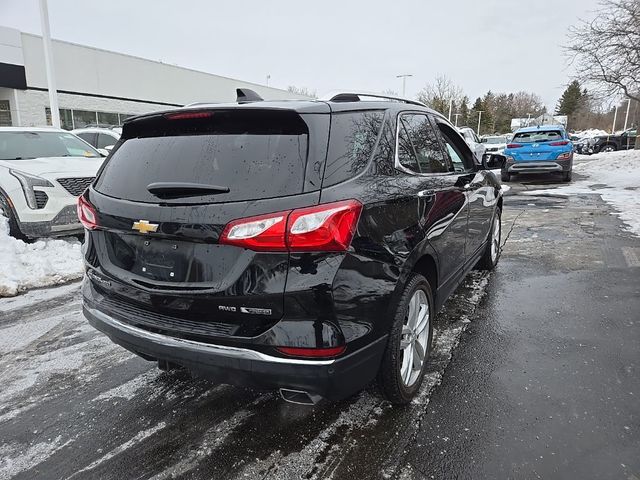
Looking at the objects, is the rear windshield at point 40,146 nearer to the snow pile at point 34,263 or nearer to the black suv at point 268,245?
the snow pile at point 34,263

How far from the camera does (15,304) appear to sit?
4727 mm

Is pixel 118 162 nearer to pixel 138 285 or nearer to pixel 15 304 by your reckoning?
pixel 138 285

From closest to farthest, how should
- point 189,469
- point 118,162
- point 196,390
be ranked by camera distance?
point 189,469, point 118,162, point 196,390

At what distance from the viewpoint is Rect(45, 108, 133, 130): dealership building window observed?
23.8 meters

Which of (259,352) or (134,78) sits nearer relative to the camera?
(259,352)

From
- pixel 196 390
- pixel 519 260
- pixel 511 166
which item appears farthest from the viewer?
pixel 511 166

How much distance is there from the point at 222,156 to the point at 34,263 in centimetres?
454

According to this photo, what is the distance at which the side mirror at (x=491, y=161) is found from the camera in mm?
4959

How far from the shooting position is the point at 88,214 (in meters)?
2.71

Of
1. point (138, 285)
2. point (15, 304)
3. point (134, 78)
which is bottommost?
point (15, 304)

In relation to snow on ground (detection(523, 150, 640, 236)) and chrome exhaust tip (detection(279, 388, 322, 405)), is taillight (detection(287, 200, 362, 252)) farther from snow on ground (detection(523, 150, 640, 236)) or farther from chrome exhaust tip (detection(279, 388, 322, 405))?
snow on ground (detection(523, 150, 640, 236))

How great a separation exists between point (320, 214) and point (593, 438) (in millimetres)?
1964

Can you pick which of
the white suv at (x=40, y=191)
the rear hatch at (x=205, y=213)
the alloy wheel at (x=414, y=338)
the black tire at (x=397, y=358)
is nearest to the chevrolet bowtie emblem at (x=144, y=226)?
the rear hatch at (x=205, y=213)

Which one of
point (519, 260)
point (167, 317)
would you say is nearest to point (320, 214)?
point (167, 317)
